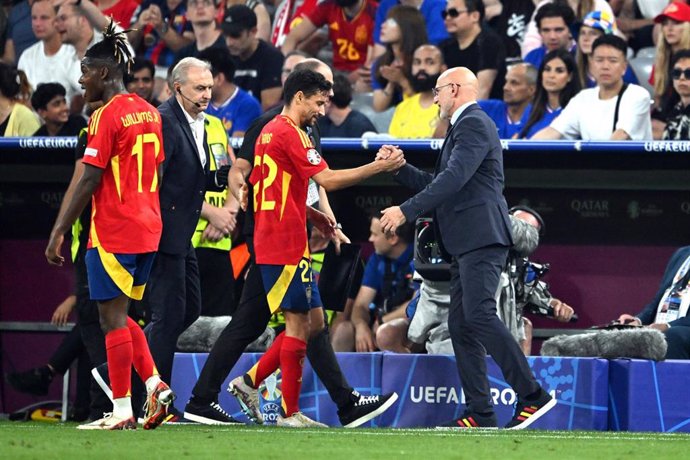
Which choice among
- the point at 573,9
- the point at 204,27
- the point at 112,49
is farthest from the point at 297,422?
the point at 204,27

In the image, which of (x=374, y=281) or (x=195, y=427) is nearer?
(x=195, y=427)

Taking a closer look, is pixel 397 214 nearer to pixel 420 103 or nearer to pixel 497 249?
pixel 497 249

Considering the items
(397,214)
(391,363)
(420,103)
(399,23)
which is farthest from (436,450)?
(399,23)

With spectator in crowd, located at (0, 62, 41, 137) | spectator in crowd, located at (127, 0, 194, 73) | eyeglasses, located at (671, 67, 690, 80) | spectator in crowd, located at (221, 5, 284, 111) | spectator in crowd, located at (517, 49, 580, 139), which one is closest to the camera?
eyeglasses, located at (671, 67, 690, 80)

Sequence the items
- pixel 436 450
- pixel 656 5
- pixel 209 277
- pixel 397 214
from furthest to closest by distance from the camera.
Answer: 1. pixel 656 5
2. pixel 209 277
3. pixel 397 214
4. pixel 436 450

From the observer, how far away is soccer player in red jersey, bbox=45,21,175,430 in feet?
22.6

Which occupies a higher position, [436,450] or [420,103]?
[420,103]

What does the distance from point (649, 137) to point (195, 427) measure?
3.98 m

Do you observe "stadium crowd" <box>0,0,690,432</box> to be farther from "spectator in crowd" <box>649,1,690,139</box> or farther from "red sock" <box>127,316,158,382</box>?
"red sock" <box>127,316,158,382</box>

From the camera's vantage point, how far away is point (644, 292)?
10.3 metres

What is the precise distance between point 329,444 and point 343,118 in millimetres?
4874

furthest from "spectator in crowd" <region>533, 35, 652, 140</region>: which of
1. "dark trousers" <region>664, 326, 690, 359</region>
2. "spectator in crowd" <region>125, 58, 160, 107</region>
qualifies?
"spectator in crowd" <region>125, 58, 160, 107</region>

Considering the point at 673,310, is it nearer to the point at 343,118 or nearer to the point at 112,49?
the point at 343,118

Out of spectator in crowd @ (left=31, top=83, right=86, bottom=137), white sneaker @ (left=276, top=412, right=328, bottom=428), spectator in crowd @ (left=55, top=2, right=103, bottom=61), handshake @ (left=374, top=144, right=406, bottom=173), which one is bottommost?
white sneaker @ (left=276, top=412, right=328, bottom=428)
